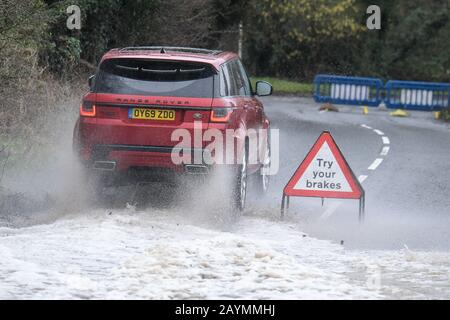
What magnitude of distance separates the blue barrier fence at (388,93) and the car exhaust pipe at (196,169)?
88.7 feet

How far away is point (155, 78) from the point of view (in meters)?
12.8

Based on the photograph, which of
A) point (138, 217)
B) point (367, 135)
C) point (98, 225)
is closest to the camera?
point (98, 225)

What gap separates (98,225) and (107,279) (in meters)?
2.61

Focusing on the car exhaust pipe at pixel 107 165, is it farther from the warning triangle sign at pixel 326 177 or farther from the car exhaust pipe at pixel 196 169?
the warning triangle sign at pixel 326 177

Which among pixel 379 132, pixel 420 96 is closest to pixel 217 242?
pixel 379 132

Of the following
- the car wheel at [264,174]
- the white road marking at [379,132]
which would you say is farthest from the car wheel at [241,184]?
the white road marking at [379,132]

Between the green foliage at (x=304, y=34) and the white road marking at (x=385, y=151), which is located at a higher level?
the green foliage at (x=304, y=34)

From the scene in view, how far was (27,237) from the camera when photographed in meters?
10.6

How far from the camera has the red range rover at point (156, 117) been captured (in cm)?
1254

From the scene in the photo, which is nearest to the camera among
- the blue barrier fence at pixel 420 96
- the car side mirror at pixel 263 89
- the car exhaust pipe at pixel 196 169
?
the car exhaust pipe at pixel 196 169

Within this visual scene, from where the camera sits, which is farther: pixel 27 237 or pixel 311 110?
pixel 311 110
